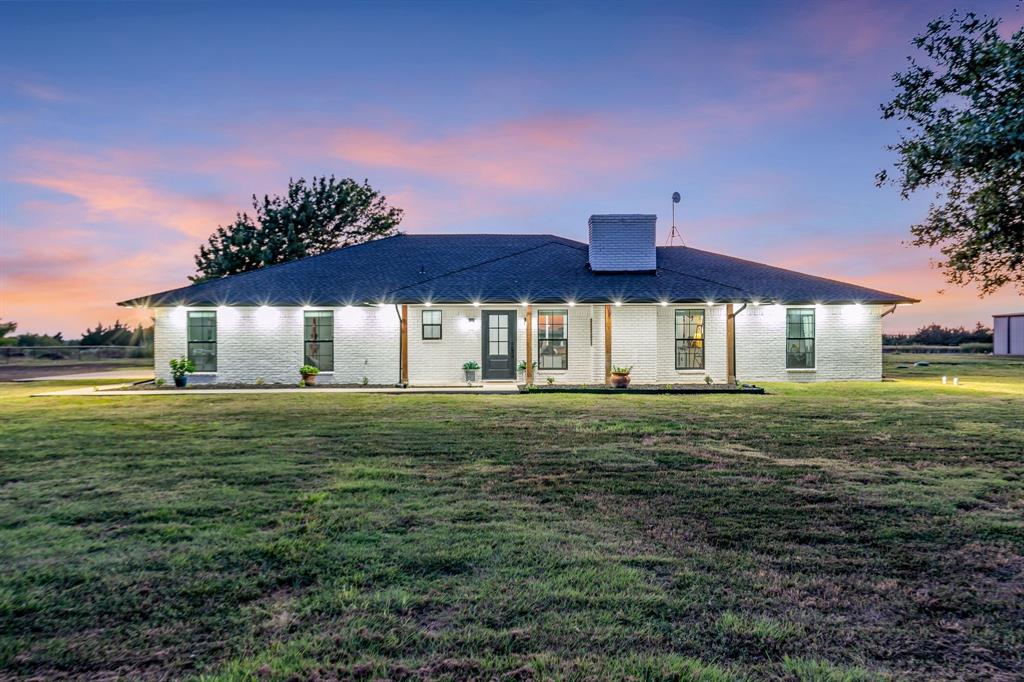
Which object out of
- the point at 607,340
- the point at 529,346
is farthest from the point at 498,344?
the point at 607,340

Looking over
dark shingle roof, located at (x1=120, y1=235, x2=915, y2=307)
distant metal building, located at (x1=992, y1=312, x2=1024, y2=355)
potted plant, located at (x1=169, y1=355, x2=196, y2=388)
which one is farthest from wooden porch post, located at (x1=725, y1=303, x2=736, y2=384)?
distant metal building, located at (x1=992, y1=312, x2=1024, y2=355)

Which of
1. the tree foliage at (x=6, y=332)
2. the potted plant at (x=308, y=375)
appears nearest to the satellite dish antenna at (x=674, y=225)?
the potted plant at (x=308, y=375)

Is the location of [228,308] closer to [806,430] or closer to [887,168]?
[806,430]

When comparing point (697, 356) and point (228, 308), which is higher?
point (228, 308)

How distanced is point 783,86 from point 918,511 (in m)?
15.0

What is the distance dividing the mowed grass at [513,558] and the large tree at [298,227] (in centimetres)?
2896

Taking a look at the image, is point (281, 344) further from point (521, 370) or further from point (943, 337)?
point (943, 337)

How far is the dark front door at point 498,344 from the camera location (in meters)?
17.5

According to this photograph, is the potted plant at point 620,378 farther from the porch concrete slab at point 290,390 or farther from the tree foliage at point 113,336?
the tree foliage at point 113,336

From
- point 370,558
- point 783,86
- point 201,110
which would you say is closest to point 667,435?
point 370,558

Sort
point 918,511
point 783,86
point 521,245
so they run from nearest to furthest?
1. point 918,511
2. point 783,86
3. point 521,245

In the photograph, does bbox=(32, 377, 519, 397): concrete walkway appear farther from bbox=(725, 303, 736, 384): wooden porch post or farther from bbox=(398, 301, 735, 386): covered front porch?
bbox=(725, 303, 736, 384): wooden porch post

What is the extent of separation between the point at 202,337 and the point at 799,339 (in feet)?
63.6

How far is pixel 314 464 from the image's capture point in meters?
6.43
